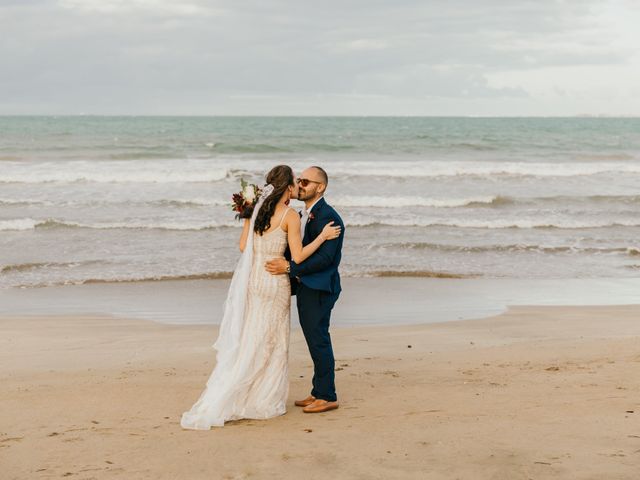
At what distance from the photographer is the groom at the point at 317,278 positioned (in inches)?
216

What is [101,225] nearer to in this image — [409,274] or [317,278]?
[409,274]

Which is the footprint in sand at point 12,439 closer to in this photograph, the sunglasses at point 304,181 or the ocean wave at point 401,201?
the sunglasses at point 304,181

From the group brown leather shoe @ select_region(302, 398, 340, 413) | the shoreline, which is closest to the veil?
brown leather shoe @ select_region(302, 398, 340, 413)

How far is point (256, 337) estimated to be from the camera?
5.59 meters

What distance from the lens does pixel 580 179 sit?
29.2 metres

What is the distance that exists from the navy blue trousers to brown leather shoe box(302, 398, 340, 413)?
60 mm

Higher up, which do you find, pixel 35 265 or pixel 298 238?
pixel 298 238

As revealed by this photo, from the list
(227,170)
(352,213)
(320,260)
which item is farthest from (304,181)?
(227,170)

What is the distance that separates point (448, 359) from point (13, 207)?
16.1 meters

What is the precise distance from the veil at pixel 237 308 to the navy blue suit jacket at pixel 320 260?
326 mm

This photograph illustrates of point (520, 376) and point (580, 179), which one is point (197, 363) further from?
point (580, 179)

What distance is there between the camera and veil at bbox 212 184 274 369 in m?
5.54

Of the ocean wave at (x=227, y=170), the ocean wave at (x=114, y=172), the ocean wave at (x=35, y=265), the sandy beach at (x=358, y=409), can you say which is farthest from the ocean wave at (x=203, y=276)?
the ocean wave at (x=114, y=172)

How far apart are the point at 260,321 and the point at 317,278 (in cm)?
52
